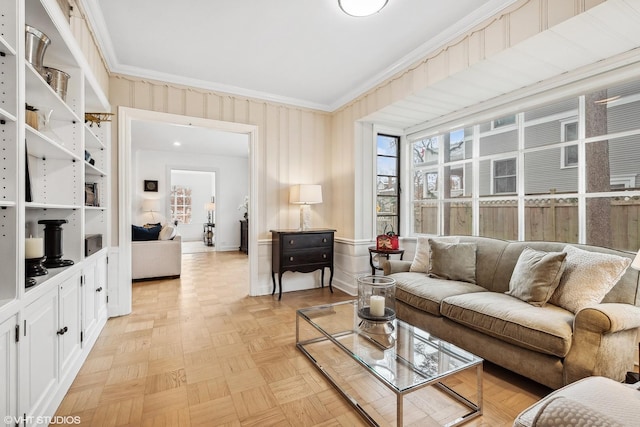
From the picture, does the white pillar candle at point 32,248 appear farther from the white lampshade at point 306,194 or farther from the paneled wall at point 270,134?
the white lampshade at point 306,194

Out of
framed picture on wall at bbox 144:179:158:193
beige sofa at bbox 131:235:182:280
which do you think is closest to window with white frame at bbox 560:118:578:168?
beige sofa at bbox 131:235:182:280

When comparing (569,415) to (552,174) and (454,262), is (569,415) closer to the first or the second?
(454,262)

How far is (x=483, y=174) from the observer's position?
3.18 metres

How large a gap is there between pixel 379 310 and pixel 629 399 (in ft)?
3.74

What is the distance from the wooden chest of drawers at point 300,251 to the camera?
3566mm

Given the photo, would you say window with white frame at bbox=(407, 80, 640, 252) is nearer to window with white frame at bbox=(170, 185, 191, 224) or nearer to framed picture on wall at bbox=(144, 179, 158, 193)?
framed picture on wall at bbox=(144, 179, 158, 193)

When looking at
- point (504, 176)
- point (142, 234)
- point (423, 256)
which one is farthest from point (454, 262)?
point (142, 234)

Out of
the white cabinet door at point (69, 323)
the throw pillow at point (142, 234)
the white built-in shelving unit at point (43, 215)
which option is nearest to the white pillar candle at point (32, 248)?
the white built-in shelving unit at point (43, 215)

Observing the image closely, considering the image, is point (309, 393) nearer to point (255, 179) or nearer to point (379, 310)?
point (379, 310)

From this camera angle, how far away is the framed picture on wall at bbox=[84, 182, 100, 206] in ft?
8.26

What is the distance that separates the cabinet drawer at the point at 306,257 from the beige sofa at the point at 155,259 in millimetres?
2186

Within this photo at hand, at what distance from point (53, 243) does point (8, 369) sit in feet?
2.85

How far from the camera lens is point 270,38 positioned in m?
2.59

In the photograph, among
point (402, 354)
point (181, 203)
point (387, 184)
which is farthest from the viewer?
point (181, 203)
